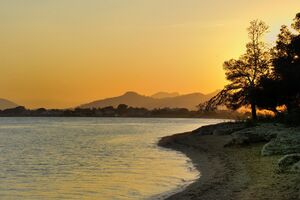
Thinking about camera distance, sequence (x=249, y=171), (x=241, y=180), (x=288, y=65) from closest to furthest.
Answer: (x=241, y=180)
(x=249, y=171)
(x=288, y=65)

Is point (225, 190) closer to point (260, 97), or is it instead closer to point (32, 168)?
point (32, 168)

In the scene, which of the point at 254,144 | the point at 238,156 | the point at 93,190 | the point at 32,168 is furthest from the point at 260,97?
the point at 93,190

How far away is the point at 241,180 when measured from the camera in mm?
18078

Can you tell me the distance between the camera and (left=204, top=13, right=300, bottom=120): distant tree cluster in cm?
5162

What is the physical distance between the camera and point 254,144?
31969mm

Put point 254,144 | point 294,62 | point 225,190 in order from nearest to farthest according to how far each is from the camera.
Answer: point 225,190
point 254,144
point 294,62

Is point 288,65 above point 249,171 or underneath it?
above

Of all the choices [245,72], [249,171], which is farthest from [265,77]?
[249,171]

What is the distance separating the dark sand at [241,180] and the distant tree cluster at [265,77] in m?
24.6

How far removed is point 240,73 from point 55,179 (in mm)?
40213

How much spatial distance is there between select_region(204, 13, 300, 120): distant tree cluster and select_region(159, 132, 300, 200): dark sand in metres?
24.6

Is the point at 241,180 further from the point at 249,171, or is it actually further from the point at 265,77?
the point at 265,77

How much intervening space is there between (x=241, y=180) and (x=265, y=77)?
128 feet

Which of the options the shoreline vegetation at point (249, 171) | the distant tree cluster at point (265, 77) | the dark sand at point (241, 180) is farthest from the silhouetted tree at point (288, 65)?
the dark sand at point (241, 180)
